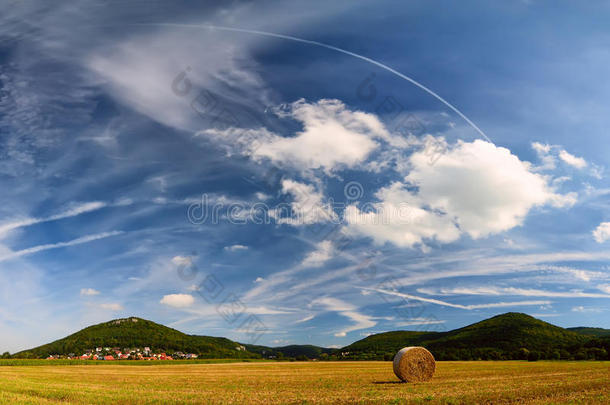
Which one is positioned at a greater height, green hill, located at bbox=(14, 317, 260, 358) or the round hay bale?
the round hay bale

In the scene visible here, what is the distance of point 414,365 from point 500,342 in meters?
89.6

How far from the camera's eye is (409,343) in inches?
5512

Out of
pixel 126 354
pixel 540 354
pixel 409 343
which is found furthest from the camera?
pixel 409 343

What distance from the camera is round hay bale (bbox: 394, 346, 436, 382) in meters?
31.1

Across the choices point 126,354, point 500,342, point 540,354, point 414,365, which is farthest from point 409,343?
point 414,365

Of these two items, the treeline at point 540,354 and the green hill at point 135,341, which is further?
the green hill at point 135,341

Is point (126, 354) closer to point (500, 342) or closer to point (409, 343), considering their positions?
point (409, 343)

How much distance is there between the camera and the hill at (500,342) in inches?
3285

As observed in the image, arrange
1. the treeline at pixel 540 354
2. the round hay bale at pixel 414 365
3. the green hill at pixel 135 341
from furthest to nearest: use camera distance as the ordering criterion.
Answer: the green hill at pixel 135 341, the treeline at pixel 540 354, the round hay bale at pixel 414 365

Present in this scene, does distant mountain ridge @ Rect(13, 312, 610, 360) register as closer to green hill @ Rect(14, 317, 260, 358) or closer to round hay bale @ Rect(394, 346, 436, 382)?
green hill @ Rect(14, 317, 260, 358)

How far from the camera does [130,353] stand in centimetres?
12612

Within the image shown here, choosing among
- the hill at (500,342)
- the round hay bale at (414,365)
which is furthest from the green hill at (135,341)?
the round hay bale at (414,365)

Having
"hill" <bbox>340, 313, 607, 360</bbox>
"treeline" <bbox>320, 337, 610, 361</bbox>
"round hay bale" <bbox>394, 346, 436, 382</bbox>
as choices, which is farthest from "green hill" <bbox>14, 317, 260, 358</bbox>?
"round hay bale" <bbox>394, 346, 436, 382</bbox>

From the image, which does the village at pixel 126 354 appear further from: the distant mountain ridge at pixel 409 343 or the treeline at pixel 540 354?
the treeline at pixel 540 354
